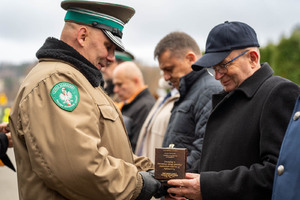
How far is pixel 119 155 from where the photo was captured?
289cm

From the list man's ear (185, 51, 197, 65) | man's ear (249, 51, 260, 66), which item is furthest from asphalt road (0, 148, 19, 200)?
man's ear (249, 51, 260, 66)

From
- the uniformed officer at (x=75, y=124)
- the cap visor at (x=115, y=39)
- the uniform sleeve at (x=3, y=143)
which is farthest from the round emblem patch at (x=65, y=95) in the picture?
the uniform sleeve at (x=3, y=143)

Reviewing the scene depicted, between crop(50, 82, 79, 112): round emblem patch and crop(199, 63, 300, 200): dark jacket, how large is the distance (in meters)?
1.02

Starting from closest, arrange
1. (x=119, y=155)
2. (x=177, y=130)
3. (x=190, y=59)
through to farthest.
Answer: (x=119, y=155) → (x=177, y=130) → (x=190, y=59)

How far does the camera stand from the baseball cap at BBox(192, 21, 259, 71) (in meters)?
2.98

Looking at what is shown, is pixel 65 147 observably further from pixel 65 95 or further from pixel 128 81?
pixel 128 81

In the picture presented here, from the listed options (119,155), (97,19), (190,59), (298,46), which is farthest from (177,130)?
(298,46)

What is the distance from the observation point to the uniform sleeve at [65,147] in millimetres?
2461

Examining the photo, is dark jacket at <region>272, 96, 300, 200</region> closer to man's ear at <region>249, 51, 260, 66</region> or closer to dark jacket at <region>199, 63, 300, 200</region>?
dark jacket at <region>199, 63, 300, 200</region>

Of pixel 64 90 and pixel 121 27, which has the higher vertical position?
pixel 121 27

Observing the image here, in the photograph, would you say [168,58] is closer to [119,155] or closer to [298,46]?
[119,155]

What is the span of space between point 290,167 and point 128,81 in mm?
4597

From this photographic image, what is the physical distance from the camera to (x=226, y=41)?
300 cm

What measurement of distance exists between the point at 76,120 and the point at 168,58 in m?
2.07
